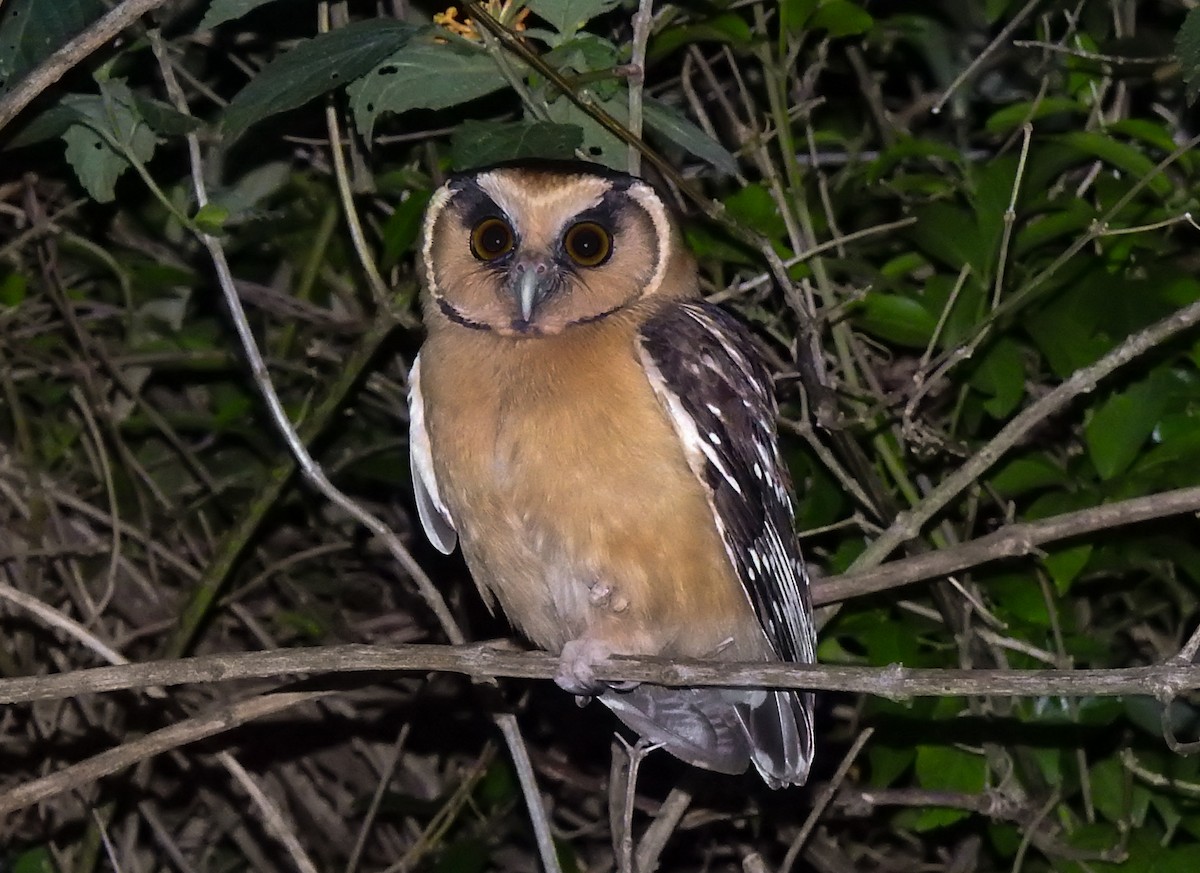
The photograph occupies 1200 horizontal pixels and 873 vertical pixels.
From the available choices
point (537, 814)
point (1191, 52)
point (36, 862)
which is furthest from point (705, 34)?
point (36, 862)

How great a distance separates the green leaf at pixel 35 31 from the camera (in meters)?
2.25

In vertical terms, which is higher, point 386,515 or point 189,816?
point 386,515

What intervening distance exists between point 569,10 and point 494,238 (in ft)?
1.28

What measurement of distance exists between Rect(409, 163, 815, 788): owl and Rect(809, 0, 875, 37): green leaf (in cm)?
46

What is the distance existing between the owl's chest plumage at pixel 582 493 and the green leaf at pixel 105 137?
2.03 ft

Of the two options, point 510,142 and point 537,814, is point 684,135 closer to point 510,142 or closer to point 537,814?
point 510,142

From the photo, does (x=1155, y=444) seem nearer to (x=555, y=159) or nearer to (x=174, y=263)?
(x=555, y=159)

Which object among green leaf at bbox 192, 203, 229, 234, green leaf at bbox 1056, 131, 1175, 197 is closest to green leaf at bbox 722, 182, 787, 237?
green leaf at bbox 1056, 131, 1175, 197

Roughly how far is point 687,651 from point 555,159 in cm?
81

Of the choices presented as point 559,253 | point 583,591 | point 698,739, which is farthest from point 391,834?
point 559,253

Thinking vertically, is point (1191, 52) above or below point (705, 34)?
below

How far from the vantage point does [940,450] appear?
2557mm

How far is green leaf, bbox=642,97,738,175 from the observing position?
225 centimetres

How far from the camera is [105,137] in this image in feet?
7.89
